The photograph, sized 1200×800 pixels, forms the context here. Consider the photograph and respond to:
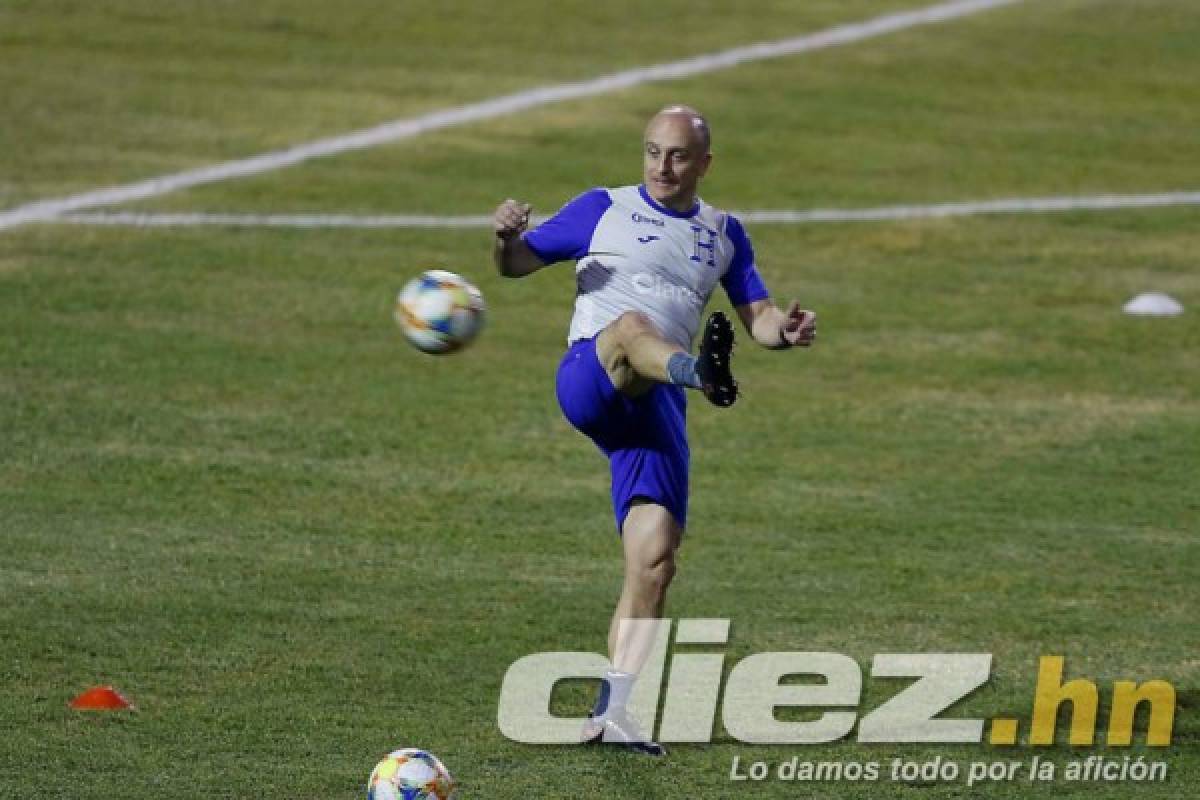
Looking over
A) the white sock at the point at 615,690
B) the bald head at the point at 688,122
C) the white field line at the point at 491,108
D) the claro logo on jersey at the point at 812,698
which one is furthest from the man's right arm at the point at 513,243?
the white field line at the point at 491,108

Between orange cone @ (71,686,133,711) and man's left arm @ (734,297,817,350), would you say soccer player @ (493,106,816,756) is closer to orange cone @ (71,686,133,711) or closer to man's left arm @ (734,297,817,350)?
man's left arm @ (734,297,817,350)

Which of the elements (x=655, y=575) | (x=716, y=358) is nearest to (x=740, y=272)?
(x=716, y=358)

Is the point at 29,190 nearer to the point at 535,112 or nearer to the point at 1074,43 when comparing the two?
the point at 535,112

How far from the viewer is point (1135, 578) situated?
12.6 m

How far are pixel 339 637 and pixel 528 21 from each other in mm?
17647

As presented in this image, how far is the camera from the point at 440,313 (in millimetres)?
10172

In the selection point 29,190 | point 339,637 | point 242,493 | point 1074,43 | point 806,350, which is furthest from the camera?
point 1074,43

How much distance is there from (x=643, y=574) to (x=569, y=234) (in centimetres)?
143

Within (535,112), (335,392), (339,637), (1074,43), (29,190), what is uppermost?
(1074,43)

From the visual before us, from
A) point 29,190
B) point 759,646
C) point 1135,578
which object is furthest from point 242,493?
point 29,190

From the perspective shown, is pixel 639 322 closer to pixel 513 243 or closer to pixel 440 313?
pixel 513 243

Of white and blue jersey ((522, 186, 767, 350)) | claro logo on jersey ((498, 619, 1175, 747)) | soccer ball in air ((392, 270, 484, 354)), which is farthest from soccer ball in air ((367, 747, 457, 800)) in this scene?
soccer ball in air ((392, 270, 484, 354))

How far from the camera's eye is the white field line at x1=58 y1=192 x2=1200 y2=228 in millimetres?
20672

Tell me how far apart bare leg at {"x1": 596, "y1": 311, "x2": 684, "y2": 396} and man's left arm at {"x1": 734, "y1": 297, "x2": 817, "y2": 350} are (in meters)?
0.35
